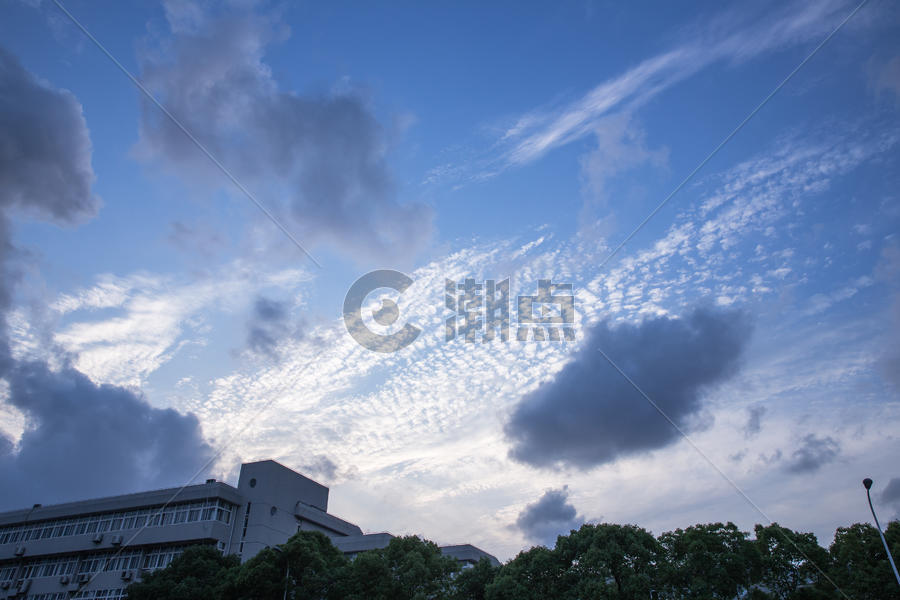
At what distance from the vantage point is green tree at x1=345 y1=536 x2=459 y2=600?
3195cm

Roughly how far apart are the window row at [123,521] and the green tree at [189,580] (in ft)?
48.6

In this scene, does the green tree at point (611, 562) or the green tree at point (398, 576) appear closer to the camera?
the green tree at point (611, 562)

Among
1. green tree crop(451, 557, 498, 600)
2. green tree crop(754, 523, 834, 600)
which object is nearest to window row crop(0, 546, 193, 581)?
green tree crop(451, 557, 498, 600)

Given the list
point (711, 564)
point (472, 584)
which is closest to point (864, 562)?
point (711, 564)

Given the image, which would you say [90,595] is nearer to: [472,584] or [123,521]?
[123,521]

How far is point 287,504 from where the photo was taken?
5844 cm

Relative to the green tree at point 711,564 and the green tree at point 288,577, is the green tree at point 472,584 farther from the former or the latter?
the green tree at point 711,564

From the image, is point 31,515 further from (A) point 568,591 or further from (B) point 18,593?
(A) point 568,591

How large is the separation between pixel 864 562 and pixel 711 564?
32.3 feet

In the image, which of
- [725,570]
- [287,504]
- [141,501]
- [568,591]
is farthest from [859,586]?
[141,501]

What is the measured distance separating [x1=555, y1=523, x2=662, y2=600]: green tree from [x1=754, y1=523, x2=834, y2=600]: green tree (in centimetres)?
626

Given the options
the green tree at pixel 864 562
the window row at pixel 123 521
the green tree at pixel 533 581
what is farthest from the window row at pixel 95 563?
the green tree at pixel 864 562

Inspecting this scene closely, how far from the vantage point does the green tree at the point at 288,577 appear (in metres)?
32.2

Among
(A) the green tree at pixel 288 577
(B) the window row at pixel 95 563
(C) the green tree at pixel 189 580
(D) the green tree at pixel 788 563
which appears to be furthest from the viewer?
(B) the window row at pixel 95 563
